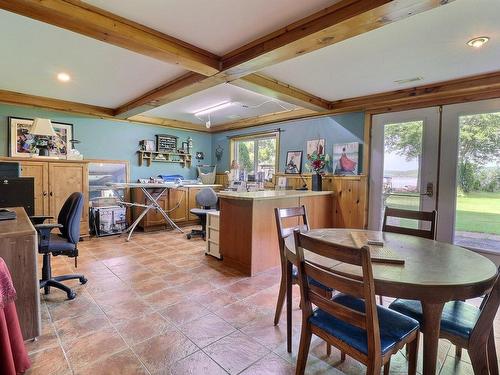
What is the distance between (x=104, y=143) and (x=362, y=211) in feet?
15.4

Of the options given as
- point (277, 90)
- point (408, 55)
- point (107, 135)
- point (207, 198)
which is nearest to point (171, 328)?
point (277, 90)

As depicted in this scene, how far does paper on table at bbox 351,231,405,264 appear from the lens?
1.45 m

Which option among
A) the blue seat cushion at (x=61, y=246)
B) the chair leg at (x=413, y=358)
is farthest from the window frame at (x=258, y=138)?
the chair leg at (x=413, y=358)

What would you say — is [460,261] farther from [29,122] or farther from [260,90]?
[29,122]

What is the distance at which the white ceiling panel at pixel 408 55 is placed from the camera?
1.90 metres

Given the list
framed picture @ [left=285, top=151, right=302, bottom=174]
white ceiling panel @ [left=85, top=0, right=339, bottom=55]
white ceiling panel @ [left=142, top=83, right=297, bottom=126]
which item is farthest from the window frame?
white ceiling panel @ [left=85, top=0, right=339, bottom=55]

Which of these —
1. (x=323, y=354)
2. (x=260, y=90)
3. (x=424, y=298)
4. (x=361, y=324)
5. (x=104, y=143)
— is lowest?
(x=323, y=354)

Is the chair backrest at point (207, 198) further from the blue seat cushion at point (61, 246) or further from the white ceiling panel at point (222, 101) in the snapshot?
the blue seat cushion at point (61, 246)

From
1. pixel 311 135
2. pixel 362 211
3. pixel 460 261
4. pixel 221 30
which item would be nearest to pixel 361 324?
pixel 460 261

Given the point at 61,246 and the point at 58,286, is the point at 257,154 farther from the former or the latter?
the point at 58,286

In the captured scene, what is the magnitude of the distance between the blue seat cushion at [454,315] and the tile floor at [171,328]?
396mm

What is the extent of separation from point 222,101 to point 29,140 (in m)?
3.13

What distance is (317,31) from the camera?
74.7 inches

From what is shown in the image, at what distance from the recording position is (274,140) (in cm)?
538
